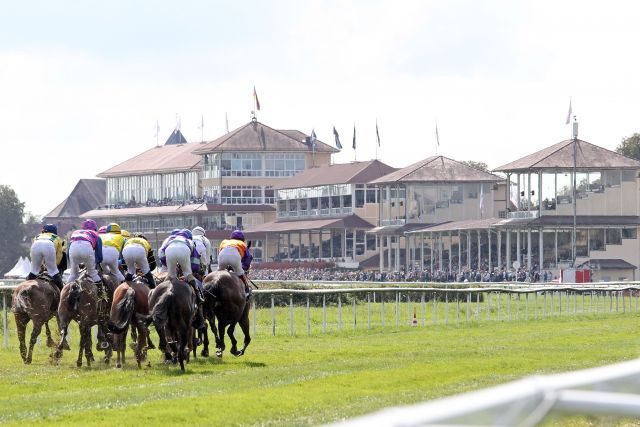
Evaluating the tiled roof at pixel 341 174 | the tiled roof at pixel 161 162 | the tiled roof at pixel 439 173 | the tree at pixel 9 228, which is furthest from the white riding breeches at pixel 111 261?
the tree at pixel 9 228

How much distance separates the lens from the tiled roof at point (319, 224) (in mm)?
96875

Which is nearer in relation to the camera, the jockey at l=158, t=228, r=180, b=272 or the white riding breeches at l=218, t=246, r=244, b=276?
the jockey at l=158, t=228, r=180, b=272

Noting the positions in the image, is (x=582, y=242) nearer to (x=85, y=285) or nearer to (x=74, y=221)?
(x=85, y=285)

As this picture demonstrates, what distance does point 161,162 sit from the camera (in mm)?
127625

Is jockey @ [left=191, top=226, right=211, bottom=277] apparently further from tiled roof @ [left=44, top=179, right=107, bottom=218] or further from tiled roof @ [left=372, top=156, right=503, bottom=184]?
tiled roof @ [left=44, top=179, right=107, bottom=218]

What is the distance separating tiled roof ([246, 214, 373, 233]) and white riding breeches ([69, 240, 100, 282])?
76.1 m

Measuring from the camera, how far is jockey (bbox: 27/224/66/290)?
2072cm

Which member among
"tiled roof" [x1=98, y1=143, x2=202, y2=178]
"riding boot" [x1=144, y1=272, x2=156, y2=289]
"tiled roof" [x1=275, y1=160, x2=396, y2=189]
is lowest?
"riding boot" [x1=144, y1=272, x2=156, y2=289]

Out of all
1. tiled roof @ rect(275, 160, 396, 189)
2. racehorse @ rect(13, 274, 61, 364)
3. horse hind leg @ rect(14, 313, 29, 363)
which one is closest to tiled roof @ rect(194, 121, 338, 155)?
tiled roof @ rect(275, 160, 396, 189)

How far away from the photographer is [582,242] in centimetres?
7262

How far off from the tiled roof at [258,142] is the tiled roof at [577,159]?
41853 millimetres

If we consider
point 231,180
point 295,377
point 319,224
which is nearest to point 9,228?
point 231,180

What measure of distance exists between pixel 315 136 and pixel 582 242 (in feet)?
156

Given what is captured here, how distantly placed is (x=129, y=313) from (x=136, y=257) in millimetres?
1091
